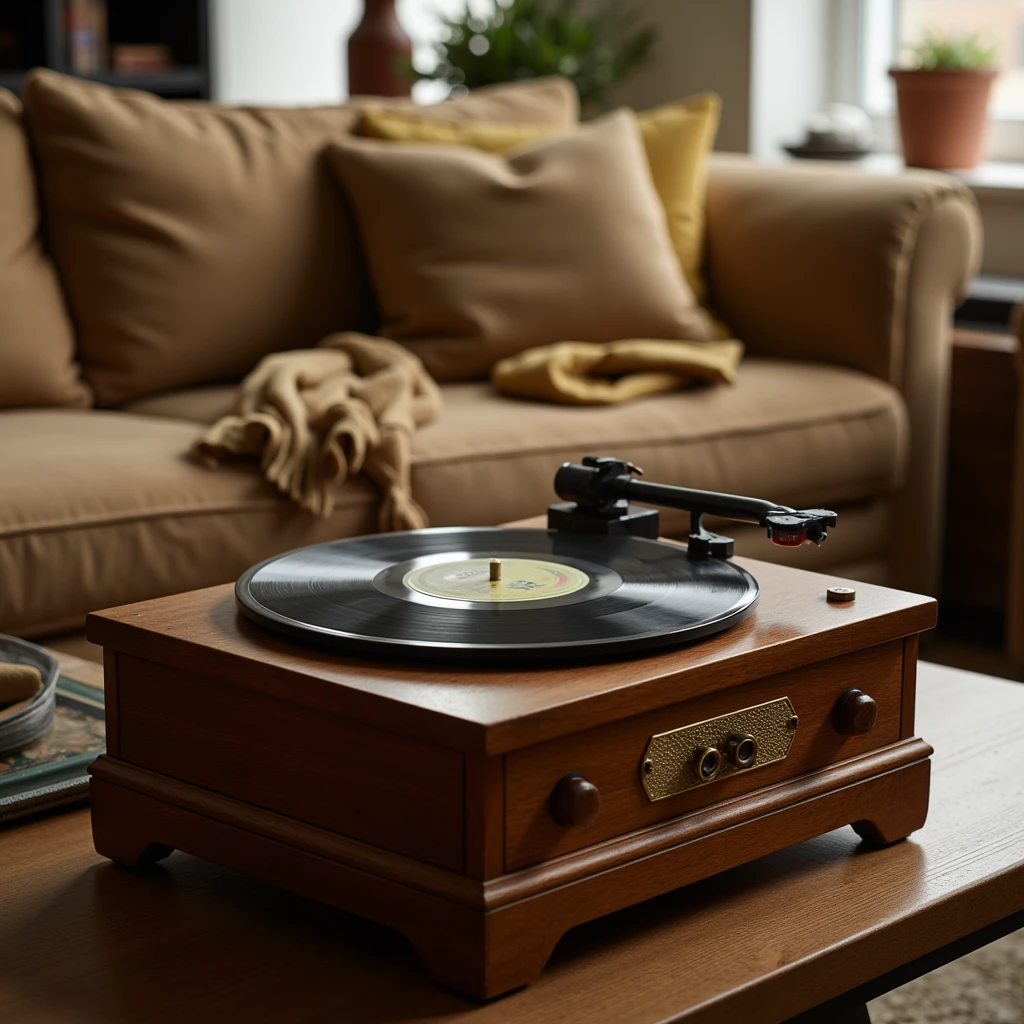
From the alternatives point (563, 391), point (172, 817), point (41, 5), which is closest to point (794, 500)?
point (563, 391)

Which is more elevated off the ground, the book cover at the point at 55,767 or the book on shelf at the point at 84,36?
the book on shelf at the point at 84,36

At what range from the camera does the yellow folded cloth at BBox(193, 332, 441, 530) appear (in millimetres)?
1894

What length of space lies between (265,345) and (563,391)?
514 millimetres

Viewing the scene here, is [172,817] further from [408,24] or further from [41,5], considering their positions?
[408,24]

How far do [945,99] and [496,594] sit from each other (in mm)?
2902

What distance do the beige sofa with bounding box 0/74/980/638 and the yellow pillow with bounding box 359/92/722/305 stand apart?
5cm

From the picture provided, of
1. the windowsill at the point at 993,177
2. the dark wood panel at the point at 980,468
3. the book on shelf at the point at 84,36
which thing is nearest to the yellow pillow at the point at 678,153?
the dark wood panel at the point at 980,468

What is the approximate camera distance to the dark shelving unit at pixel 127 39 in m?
3.88

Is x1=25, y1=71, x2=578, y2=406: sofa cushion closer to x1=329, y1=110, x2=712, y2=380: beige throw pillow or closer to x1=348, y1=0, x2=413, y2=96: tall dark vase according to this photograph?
x1=329, y1=110, x2=712, y2=380: beige throw pillow

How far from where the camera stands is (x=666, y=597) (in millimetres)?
917

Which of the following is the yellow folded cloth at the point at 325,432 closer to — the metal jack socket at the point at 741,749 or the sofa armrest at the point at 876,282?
the sofa armrest at the point at 876,282

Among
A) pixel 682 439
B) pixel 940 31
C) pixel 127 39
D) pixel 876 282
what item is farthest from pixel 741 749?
pixel 127 39

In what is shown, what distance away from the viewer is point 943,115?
3502 millimetres

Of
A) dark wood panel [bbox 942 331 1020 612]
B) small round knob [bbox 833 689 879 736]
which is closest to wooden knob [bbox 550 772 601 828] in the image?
small round knob [bbox 833 689 879 736]
